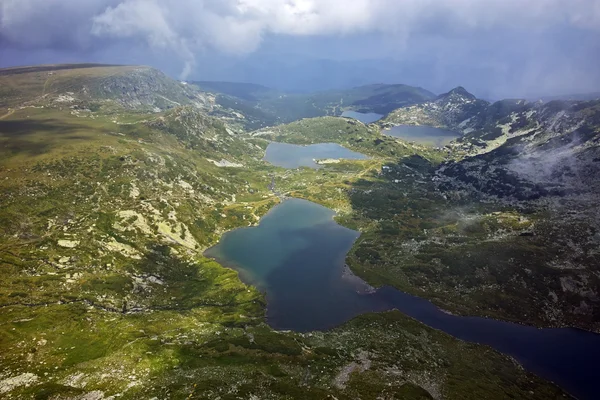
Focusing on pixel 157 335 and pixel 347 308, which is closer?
pixel 157 335

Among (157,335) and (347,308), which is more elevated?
(157,335)

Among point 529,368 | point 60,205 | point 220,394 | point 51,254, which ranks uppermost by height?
point 60,205

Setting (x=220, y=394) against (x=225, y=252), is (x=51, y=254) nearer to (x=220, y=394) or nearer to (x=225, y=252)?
(x=225, y=252)

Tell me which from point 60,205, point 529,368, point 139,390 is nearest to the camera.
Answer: point 139,390

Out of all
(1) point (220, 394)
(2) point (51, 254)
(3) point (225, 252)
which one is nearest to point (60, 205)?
(2) point (51, 254)

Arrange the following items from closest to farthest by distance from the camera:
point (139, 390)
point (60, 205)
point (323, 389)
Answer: point (139, 390), point (323, 389), point (60, 205)

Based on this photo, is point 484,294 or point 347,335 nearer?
point 347,335

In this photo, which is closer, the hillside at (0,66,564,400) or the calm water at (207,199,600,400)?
the hillside at (0,66,564,400)

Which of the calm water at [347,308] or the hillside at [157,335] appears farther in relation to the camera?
the calm water at [347,308]
